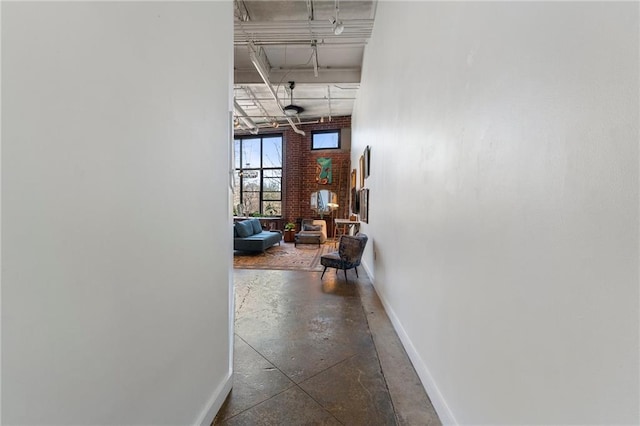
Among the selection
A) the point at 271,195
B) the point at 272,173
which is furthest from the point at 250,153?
the point at 271,195

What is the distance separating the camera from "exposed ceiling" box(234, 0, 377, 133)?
4121mm

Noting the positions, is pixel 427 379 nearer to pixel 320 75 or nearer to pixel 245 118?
pixel 320 75

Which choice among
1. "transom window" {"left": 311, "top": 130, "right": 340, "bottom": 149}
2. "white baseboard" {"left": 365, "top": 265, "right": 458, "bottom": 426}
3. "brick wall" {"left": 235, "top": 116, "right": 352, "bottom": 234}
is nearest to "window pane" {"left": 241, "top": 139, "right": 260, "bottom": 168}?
"brick wall" {"left": 235, "top": 116, "right": 352, "bottom": 234}

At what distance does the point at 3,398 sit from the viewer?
2.06 ft

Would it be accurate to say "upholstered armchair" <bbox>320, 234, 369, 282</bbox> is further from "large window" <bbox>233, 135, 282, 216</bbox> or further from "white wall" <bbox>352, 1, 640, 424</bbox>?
"large window" <bbox>233, 135, 282, 216</bbox>

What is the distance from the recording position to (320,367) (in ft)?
7.54

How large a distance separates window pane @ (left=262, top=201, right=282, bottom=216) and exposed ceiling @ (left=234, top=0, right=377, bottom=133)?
10.1 ft

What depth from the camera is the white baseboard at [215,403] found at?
62.0 inches

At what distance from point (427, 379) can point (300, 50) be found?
556 cm

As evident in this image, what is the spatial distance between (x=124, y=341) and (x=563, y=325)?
1.42 metres

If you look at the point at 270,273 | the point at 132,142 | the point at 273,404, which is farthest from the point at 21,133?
the point at 270,273

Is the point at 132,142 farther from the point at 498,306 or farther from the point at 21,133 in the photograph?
the point at 498,306

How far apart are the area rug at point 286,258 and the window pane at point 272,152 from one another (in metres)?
3.52

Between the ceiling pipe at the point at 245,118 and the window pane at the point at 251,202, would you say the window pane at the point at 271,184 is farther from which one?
the ceiling pipe at the point at 245,118
